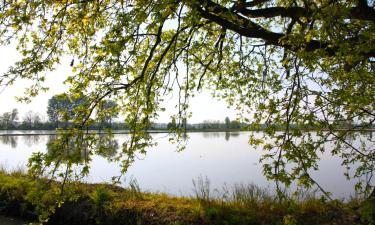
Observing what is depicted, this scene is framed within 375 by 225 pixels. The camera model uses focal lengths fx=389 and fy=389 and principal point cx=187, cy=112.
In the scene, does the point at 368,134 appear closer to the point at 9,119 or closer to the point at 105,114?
the point at 105,114

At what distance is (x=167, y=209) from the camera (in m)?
7.02

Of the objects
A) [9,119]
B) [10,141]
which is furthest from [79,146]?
[9,119]

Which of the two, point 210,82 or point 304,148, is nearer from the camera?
point 304,148

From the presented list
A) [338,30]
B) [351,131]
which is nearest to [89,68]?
[338,30]

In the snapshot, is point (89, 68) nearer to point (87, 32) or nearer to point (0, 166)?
point (87, 32)

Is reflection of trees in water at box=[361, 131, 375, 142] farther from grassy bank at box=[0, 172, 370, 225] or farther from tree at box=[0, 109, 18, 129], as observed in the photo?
tree at box=[0, 109, 18, 129]

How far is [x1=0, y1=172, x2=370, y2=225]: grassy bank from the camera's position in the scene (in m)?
6.29

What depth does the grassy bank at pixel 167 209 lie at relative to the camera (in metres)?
6.29

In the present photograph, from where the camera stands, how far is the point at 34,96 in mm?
5996

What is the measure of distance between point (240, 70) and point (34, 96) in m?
4.09

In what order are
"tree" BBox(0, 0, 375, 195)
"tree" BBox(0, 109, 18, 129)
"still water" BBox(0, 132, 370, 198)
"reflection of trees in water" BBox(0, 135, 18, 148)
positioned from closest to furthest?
"tree" BBox(0, 0, 375, 195) < "still water" BBox(0, 132, 370, 198) < "reflection of trees in water" BBox(0, 135, 18, 148) < "tree" BBox(0, 109, 18, 129)

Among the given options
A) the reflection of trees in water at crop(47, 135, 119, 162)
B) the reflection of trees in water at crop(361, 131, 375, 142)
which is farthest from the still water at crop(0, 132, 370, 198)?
the reflection of trees in water at crop(47, 135, 119, 162)

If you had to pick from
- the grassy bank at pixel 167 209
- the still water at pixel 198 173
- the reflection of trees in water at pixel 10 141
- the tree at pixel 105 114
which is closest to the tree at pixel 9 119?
the reflection of trees in water at pixel 10 141

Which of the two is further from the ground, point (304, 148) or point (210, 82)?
point (210, 82)
